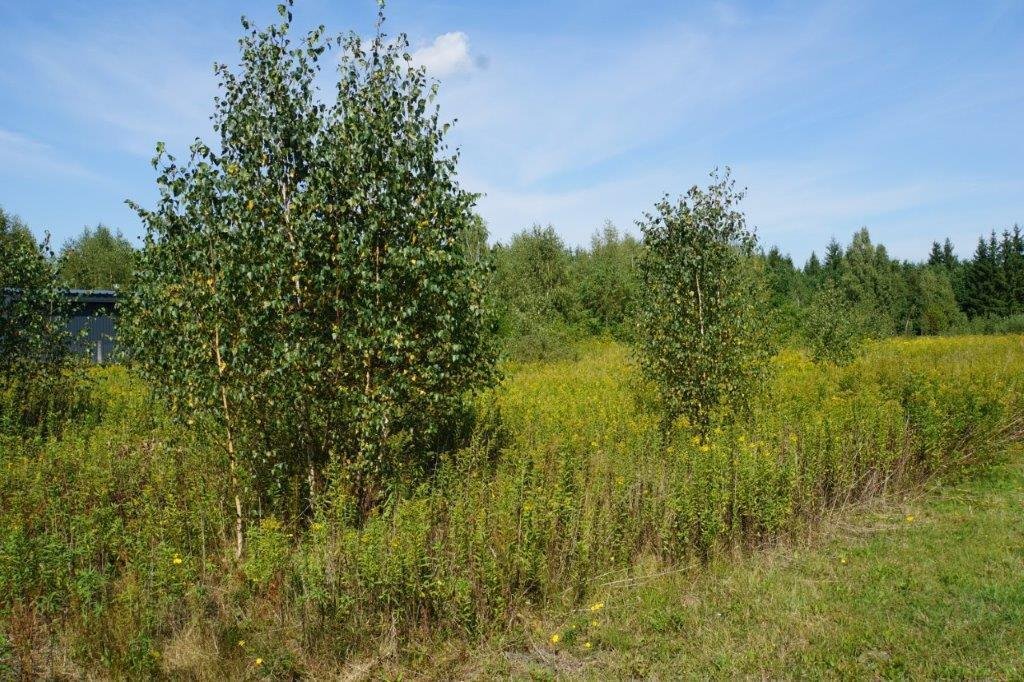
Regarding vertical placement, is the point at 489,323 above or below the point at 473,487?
above

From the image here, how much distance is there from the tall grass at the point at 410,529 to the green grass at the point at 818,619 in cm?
36

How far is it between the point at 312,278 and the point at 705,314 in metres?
5.50

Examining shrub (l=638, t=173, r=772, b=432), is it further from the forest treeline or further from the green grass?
the forest treeline

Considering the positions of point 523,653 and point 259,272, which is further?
point 259,272

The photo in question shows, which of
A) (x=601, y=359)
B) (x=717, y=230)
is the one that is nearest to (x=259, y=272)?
(x=717, y=230)

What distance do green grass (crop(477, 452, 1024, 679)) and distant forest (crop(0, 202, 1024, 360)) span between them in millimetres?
14924

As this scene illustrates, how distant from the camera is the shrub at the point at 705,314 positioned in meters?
9.18

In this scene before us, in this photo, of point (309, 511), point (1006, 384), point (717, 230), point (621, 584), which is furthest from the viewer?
point (1006, 384)

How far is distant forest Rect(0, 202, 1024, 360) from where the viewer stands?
28984 mm

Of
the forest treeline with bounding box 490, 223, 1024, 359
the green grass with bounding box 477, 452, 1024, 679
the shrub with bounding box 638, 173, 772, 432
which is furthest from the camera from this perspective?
the forest treeline with bounding box 490, 223, 1024, 359

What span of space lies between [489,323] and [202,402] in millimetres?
2785

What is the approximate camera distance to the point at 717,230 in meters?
9.41

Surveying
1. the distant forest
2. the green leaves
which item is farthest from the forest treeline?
the green leaves

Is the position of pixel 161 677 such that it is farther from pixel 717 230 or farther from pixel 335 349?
pixel 717 230
